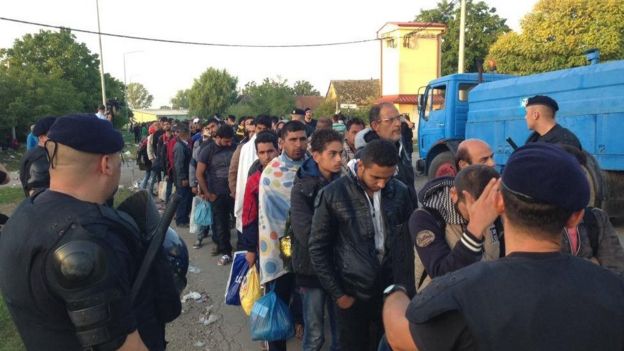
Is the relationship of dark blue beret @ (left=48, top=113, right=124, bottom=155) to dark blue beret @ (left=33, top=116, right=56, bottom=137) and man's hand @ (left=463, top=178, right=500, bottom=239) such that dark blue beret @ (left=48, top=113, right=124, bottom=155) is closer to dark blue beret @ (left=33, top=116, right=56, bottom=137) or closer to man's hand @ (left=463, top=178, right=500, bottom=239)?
man's hand @ (left=463, top=178, right=500, bottom=239)

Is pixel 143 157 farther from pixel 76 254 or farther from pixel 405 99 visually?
pixel 405 99

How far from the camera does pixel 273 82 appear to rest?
53.4m

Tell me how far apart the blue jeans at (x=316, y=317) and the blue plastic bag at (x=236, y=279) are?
1004 mm

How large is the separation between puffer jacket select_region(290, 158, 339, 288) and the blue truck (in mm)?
3024

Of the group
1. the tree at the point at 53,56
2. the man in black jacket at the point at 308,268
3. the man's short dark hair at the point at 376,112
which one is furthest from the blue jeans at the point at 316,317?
the tree at the point at 53,56

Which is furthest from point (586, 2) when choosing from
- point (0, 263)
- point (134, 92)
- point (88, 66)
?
point (134, 92)

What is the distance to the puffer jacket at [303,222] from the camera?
3.27 metres

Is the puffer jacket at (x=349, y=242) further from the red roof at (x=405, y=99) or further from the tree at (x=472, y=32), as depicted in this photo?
the tree at (x=472, y=32)

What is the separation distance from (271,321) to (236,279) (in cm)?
71

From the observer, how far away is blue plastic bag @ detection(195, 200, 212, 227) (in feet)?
23.8

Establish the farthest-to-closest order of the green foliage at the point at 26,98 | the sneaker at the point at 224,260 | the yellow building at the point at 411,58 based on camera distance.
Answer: the yellow building at the point at 411,58, the green foliage at the point at 26,98, the sneaker at the point at 224,260

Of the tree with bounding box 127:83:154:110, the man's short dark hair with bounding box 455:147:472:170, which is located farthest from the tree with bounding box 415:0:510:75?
the tree with bounding box 127:83:154:110

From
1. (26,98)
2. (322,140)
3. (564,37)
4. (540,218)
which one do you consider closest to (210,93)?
(26,98)

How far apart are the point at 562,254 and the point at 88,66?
196 ft
